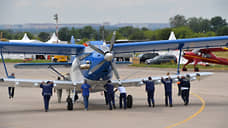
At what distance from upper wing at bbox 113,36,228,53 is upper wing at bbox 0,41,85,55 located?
6.49 feet

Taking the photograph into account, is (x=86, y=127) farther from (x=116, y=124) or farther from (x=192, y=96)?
(x=192, y=96)

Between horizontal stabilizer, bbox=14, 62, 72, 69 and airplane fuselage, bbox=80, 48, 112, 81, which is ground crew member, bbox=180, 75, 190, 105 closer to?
airplane fuselage, bbox=80, 48, 112, 81

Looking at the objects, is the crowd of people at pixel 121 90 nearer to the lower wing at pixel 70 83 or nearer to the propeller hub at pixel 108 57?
the lower wing at pixel 70 83

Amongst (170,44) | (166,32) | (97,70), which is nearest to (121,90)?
(97,70)

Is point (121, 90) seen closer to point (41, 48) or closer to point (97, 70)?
point (97, 70)

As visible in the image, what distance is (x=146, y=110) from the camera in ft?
49.8

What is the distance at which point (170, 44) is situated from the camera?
1775 centimetres

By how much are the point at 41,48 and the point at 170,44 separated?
247 inches

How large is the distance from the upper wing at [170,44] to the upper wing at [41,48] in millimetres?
1978

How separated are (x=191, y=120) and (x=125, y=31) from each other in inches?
3477

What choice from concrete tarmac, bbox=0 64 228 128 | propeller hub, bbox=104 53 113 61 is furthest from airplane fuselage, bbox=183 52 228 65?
propeller hub, bbox=104 53 113 61

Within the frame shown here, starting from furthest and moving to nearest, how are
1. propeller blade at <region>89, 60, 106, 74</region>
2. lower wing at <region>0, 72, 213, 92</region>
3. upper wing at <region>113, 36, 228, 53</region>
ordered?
1. upper wing at <region>113, 36, 228, 53</region>
2. propeller blade at <region>89, 60, 106, 74</region>
3. lower wing at <region>0, 72, 213, 92</region>

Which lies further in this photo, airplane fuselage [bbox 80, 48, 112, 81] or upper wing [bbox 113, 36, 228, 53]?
upper wing [bbox 113, 36, 228, 53]

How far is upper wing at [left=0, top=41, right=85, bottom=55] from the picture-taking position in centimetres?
1557
